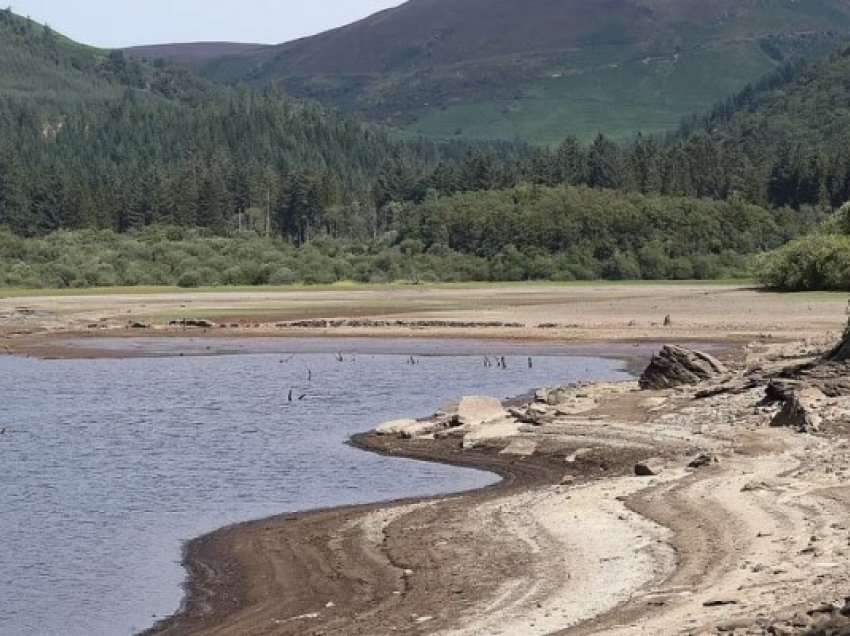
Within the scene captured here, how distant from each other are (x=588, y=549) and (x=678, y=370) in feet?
60.1

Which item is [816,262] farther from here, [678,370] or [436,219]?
[436,219]

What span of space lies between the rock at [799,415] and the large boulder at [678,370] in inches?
298

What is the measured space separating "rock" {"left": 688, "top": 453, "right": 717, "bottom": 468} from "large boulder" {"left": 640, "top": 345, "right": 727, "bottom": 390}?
37.8 feet

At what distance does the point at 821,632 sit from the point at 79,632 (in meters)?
8.82

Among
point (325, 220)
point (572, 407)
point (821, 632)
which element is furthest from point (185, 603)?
point (325, 220)

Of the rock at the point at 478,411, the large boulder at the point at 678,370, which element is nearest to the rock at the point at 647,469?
the rock at the point at 478,411

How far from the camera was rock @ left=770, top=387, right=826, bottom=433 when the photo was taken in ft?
86.1

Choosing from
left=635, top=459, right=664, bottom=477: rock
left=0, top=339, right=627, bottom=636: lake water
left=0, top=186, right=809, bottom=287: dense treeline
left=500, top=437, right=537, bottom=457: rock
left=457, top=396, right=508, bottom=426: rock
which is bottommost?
left=0, top=339, right=627, bottom=636: lake water

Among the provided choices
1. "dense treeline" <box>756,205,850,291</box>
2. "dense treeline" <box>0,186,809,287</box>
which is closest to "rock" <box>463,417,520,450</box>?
"dense treeline" <box>756,205,850,291</box>

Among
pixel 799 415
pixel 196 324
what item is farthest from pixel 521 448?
pixel 196 324

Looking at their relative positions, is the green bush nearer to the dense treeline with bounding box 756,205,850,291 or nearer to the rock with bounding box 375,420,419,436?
the dense treeline with bounding box 756,205,850,291

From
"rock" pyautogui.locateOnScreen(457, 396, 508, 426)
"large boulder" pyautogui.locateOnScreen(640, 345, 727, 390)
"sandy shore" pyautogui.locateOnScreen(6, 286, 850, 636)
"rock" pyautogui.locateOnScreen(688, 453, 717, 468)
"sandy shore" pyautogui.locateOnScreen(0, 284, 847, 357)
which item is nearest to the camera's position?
"sandy shore" pyautogui.locateOnScreen(6, 286, 850, 636)

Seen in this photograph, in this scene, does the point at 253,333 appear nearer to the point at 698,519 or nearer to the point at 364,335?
the point at 364,335

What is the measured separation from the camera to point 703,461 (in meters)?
24.2
